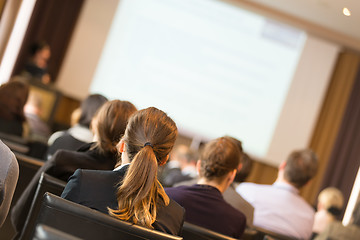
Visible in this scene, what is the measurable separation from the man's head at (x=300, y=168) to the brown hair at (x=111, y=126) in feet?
4.78

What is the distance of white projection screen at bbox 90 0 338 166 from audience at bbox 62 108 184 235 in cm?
612

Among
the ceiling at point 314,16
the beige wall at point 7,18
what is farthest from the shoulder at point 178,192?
the ceiling at point 314,16

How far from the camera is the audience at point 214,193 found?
2430mm

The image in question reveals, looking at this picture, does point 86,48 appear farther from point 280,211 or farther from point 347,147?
point 280,211

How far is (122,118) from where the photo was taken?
98.0 inches

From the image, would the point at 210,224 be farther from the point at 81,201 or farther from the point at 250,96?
the point at 250,96

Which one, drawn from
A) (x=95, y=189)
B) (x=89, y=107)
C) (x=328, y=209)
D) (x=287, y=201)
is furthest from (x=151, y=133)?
(x=328, y=209)

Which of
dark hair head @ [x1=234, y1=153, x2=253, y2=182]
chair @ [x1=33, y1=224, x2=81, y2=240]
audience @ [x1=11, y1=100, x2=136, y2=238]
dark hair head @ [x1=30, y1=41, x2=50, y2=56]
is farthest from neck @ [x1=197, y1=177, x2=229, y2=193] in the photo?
dark hair head @ [x1=30, y1=41, x2=50, y2=56]

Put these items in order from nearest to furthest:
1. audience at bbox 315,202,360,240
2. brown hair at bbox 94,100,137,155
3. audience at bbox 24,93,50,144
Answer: brown hair at bbox 94,100,137,155, audience at bbox 315,202,360,240, audience at bbox 24,93,50,144

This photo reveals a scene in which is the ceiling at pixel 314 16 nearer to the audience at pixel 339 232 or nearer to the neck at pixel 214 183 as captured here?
the audience at pixel 339 232

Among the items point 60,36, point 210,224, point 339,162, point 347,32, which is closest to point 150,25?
point 60,36

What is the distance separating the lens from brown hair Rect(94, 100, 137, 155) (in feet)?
8.17

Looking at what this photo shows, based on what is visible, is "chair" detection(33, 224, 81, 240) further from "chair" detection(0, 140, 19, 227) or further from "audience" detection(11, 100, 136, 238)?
"audience" detection(11, 100, 136, 238)

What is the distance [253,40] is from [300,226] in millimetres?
5069
